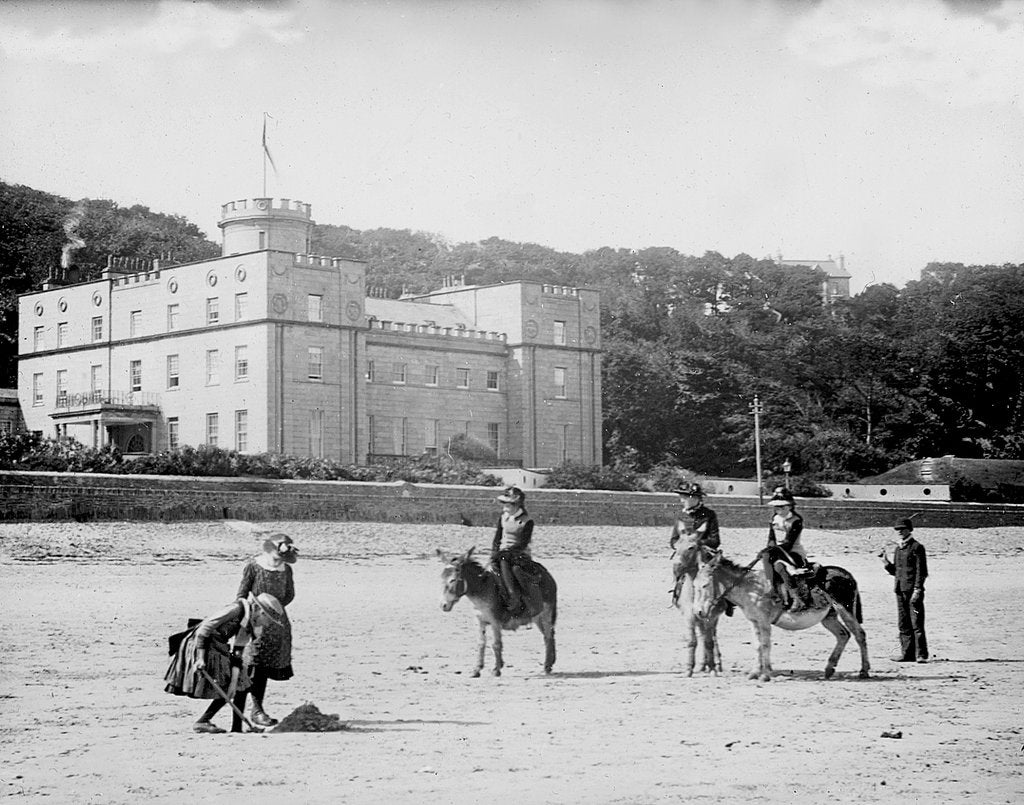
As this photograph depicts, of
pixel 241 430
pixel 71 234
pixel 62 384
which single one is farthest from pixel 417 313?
pixel 71 234

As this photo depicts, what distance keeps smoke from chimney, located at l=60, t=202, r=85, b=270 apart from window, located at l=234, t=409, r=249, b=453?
14724 mm

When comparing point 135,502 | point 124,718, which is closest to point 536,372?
point 135,502

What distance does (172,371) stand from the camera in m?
48.7

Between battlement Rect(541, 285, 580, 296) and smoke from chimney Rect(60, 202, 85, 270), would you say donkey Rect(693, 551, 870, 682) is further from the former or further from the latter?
smoke from chimney Rect(60, 202, 85, 270)

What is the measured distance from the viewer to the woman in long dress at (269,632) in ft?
32.0

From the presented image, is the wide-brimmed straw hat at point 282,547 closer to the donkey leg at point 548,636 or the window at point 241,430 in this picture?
the donkey leg at point 548,636

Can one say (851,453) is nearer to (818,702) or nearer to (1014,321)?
(1014,321)

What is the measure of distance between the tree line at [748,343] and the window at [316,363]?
11.4 metres

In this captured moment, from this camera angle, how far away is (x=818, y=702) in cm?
1174

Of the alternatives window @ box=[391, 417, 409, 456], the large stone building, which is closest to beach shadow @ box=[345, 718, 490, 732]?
the large stone building

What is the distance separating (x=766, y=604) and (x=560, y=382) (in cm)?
4217

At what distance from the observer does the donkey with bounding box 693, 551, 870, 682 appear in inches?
514

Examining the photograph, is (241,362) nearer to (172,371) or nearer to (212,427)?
(212,427)

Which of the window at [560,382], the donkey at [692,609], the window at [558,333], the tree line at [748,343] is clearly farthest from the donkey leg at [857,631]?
the window at [558,333]
